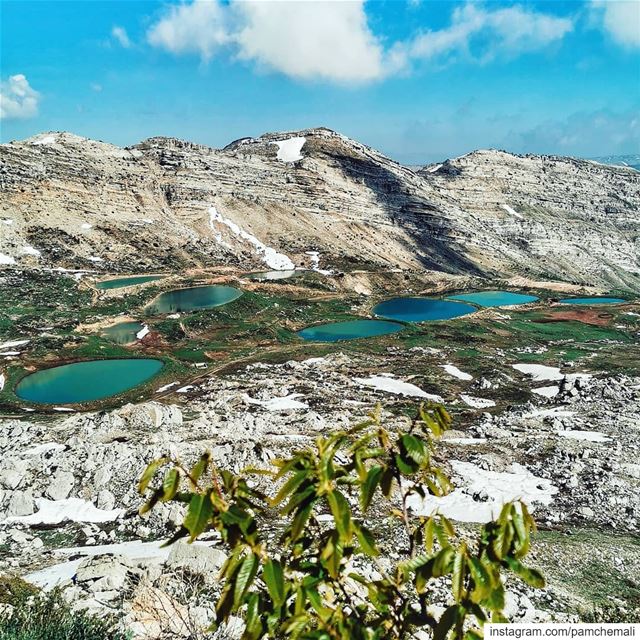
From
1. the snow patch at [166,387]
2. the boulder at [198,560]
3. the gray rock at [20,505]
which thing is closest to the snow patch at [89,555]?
the boulder at [198,560]

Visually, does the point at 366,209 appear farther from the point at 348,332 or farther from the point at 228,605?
the point at 228,605

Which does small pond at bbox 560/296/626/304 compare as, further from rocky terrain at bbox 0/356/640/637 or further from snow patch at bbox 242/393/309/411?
snow patch at bbox 242/393/309/411

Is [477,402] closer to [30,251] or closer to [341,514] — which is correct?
[341,514]

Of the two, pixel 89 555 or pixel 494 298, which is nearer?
pixel 89 555

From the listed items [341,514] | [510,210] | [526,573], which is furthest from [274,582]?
[510,210]

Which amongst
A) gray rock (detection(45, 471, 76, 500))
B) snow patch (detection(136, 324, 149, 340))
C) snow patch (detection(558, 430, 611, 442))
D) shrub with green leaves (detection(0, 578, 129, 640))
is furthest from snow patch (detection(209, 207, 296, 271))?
shrub with green leaves (detection(0, 578, 129, 640))

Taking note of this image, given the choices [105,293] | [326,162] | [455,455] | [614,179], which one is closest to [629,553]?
[455,455]
